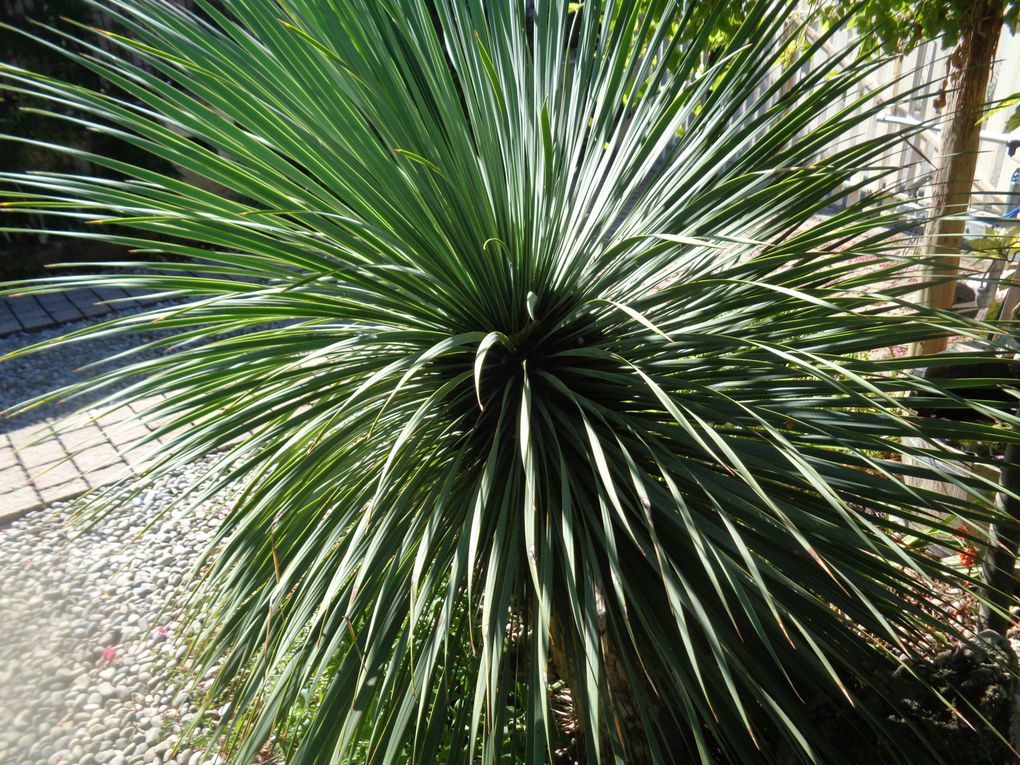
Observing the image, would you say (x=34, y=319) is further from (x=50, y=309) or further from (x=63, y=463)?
(x=63, y=463)

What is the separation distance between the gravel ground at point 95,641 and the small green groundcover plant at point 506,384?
0.73 meters

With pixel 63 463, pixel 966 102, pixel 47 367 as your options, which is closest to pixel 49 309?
pixel 47 367

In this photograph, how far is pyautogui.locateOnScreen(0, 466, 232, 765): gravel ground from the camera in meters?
2.23

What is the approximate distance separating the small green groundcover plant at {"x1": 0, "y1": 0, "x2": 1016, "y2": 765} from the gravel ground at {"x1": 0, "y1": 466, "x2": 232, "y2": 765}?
730 millimetres

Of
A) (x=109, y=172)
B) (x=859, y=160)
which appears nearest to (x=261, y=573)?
(x=859, y=160)

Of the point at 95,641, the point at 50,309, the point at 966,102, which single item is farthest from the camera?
the point at 50,309

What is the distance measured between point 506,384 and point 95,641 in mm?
2064

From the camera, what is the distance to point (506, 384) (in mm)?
1442

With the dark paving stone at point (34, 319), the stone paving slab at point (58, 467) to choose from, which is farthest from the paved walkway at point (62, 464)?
the dark paving stone at point (34, 319)

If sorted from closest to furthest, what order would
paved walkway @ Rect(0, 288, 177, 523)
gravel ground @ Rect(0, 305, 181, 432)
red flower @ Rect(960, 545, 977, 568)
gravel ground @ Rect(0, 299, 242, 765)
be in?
red flower @ Rect(960, 545, 977, 568) → gravel ground @ Rect(0, 299, 242, 765) → paved walkway @ Rect(0, 288, 177, 523) → gravel ground @ Rect(0, 305, 181, 432)

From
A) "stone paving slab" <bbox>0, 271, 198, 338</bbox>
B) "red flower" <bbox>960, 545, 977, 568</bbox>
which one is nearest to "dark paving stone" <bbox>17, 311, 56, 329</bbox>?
"stone paving slab" <bbox>0, 271, 198, 338</bbox>

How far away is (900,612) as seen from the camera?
1287 millimetres

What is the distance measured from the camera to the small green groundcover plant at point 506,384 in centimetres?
124

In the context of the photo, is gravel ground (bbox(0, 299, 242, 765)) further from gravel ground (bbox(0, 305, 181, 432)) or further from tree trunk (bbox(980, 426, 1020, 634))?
tree trunk (bbox(980, 426, 1020, 634))
